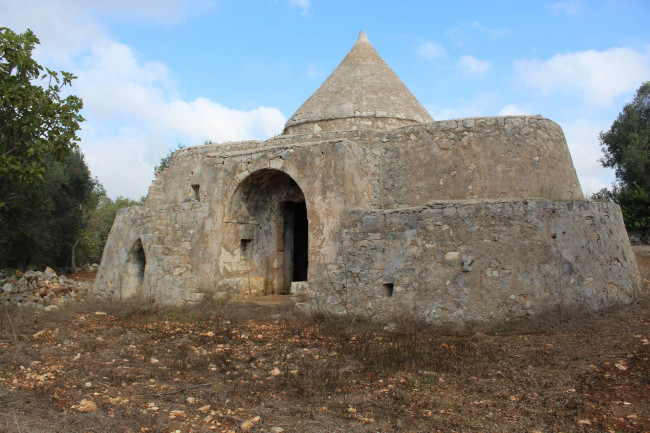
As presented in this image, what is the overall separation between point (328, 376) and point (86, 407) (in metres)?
2.51

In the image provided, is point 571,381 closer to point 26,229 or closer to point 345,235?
point 345,235

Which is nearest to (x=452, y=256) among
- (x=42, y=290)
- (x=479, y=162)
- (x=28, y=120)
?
(x=479, y=162)

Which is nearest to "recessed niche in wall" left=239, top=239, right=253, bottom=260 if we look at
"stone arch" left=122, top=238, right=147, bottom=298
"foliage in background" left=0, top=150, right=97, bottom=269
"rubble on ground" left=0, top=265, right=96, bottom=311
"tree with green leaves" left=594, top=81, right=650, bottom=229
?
"stone arch" left=122, top=238, right=147, bottom=298

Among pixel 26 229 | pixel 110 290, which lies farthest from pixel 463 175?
pixel 26 229

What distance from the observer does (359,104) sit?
12492 mm

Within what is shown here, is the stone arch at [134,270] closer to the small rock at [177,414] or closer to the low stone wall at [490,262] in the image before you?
the low stone wall at [490,262]

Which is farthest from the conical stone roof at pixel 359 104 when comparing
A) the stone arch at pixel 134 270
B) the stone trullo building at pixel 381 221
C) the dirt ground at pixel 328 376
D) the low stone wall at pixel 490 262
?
the dirt ground at pixel 328 376

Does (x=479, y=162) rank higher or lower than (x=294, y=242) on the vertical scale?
higher

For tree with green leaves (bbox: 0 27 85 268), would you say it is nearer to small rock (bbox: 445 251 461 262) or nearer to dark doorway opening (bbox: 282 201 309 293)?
dark doorway opening (bbox: 282 201 309 293)

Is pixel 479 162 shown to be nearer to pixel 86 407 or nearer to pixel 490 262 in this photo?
pixel 490 262

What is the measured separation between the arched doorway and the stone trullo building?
29 millimetres

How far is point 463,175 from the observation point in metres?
10.1

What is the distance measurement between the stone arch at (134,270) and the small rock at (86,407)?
7661 mm

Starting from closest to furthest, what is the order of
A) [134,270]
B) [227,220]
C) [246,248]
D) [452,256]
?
[452,256] < [227,220] < [246,248] < [134,270]
